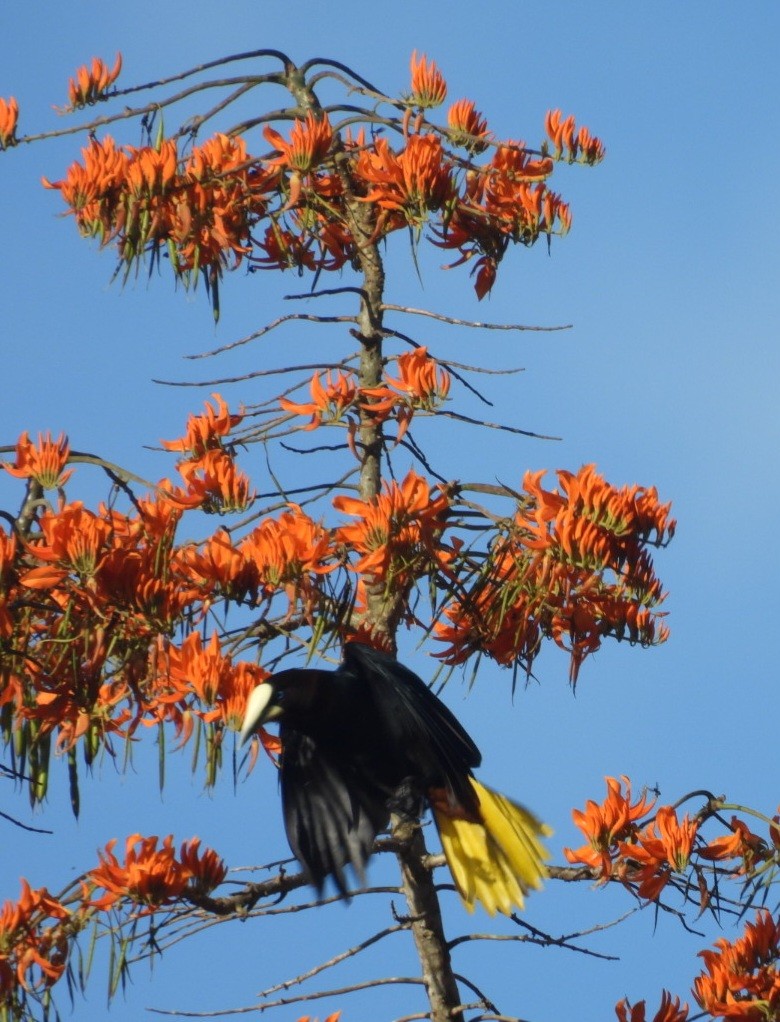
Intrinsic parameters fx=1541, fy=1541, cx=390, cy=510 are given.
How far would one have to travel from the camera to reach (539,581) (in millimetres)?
4480

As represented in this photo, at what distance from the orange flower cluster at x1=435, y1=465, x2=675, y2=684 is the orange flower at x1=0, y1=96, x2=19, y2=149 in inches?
79.9

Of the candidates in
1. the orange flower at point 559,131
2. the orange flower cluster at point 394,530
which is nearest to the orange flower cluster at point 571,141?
the orange flower at point 559,131

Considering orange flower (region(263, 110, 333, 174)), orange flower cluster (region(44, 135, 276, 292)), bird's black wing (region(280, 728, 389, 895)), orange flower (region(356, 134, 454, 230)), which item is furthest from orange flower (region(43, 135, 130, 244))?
bird's black wing (region(280, 728, 389, 895))

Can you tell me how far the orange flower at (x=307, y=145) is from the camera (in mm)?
4734

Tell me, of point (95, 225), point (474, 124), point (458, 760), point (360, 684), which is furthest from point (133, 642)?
point (474, 124)

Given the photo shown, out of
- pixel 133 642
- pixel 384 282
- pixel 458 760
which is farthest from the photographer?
pixel 384 282

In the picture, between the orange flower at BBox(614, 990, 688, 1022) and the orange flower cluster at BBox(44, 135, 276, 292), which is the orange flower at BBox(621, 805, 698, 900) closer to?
the orange flower at BBox(614, 990, 688, 1022)

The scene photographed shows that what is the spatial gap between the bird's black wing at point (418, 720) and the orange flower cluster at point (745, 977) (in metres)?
0.84

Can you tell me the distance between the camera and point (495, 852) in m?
4.60

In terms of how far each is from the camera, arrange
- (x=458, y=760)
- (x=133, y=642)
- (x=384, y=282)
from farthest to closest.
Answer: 1. (x=384, y=282)
2. (x=458, y=760)
3. (x=133, y=642)

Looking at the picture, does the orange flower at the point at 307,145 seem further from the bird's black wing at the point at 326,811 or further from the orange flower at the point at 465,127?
the bird's black wing at the point at 326,811

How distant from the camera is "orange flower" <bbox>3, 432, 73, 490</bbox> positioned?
14.6ft

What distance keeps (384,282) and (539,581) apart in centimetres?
117

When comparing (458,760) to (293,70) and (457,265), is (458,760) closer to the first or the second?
(457,265)
